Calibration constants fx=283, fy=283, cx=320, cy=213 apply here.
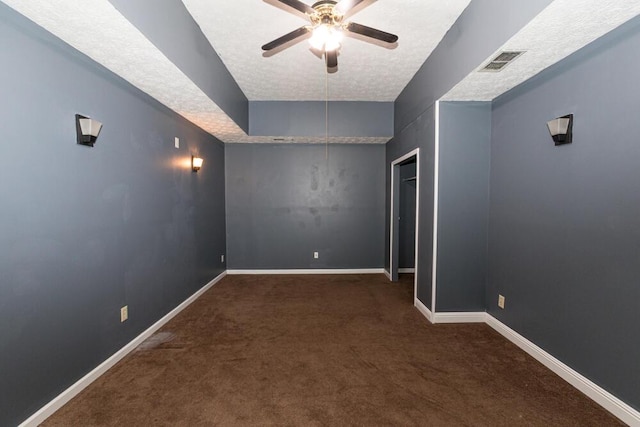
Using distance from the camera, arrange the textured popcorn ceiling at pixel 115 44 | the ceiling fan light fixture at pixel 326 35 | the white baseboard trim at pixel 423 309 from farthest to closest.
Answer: the white baseboard trim at pixel 423 309, the ceiling fan light fixture at pixel 326 35, the textured popcorn ceiling at pixel 115 44

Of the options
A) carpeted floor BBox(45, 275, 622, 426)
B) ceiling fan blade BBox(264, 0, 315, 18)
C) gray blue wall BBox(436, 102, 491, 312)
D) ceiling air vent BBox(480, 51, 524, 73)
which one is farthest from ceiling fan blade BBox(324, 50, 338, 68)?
carpeted floor BBox(45, 275, 622, 426)

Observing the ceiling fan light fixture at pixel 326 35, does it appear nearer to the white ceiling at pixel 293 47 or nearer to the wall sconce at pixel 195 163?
the white ceiling at pixel 293 47

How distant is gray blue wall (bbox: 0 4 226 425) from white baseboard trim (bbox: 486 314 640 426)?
3611 mm

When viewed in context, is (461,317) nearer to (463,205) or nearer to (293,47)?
(463,205)

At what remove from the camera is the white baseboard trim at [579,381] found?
173cm

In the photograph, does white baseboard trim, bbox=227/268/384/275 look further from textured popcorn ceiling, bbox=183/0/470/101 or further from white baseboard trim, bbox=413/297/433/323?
textured popcorn ceiling, bbox=183/0/470/101

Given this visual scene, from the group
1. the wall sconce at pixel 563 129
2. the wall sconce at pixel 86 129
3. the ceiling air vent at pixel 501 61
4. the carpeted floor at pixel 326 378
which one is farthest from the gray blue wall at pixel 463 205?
the wall sconce at pixel 86 129

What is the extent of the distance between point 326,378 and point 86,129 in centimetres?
260

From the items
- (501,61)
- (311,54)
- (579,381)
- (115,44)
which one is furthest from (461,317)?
(115,44)

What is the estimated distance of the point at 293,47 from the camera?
3033mm

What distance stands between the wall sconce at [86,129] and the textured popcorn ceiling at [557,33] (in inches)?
119

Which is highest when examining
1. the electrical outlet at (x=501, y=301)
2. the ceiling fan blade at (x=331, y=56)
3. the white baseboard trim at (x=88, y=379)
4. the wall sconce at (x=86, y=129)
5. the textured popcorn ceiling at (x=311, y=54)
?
the textured popcorn ceiling at (x=311, y=54)

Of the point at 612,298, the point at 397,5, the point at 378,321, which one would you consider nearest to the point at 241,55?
the point at 397,5

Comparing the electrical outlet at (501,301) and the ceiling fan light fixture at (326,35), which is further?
the electrical outlet at (501,301)
